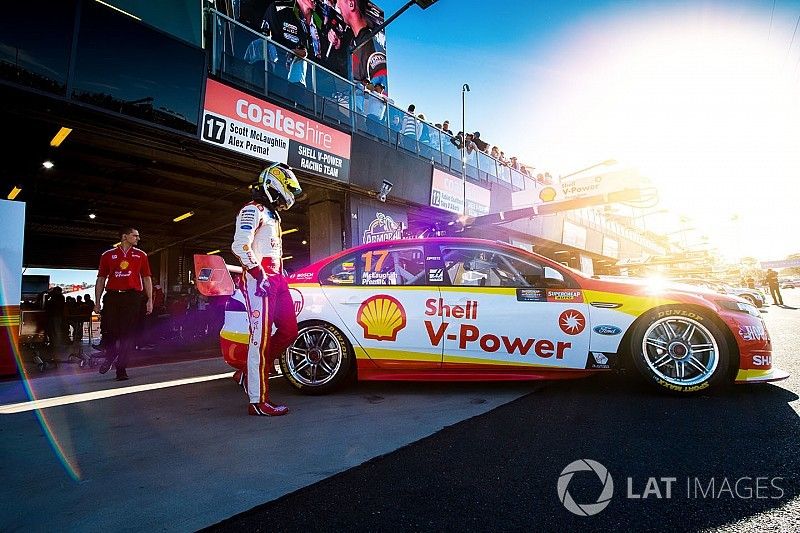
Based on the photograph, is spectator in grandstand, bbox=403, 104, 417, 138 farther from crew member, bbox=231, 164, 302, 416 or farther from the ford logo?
the ford logo

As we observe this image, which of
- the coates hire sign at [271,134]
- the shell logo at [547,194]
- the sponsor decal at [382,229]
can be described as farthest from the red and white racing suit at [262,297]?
the shell logo at [547,194]

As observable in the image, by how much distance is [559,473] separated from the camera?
193cm

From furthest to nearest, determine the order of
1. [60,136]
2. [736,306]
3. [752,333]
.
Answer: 1. [60,136]
2. [736,306]
3. [752,333]

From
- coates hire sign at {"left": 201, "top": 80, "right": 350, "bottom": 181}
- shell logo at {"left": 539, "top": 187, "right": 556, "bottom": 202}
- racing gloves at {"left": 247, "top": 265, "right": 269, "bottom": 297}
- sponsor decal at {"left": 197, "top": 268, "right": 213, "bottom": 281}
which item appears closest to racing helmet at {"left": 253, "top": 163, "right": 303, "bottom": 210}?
racing gloves at {"left": 247, "top": 265, "right": 269, "bottom": 297}

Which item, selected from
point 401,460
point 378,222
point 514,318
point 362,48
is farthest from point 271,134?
point 362,48

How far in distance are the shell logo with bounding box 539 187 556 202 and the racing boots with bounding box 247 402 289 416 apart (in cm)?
889

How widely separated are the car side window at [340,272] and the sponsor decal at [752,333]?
319cm

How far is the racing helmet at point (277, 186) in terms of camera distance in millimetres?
3486

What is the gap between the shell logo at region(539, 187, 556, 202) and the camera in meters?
10.3

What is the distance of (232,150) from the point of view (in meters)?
7.56

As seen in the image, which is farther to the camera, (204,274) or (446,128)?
(446,128)

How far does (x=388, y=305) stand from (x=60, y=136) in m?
7.22

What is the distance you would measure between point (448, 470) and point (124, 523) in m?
1.38

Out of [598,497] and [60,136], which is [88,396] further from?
[60,136]
